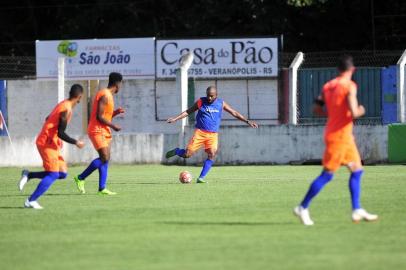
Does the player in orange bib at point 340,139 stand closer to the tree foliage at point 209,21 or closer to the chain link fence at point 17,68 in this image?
the chain link fence at point 17,68

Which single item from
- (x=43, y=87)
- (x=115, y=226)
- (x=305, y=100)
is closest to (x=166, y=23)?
(x=43, y=87)

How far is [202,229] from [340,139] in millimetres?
2005

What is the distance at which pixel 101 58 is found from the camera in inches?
1499

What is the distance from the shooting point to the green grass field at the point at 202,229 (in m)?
10.2

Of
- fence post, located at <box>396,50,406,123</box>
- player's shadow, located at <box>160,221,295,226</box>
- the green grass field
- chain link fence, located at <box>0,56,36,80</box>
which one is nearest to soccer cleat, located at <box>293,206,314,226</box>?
the green grass field

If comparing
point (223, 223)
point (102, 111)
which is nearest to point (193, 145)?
point (102, 111)

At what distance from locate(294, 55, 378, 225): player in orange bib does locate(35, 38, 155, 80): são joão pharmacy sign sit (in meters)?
24.6

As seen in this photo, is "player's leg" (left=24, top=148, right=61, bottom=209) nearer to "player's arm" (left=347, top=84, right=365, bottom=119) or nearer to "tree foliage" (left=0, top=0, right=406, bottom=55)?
"player's arm" (left=347, top=84, right=365, bottom=119)

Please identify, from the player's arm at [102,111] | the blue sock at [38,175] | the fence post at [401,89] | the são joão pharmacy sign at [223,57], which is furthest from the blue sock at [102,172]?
the são joão pharmacy sign at [223,57]

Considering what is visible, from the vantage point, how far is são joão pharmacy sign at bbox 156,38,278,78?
118 feet

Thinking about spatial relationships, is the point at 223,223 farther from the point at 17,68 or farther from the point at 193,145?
the point at 17,68

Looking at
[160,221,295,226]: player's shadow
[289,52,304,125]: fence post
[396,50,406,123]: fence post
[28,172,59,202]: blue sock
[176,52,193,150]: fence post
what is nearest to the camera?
[160,221,295,226]: player's shadow

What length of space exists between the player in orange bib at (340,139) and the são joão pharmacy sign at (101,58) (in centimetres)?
2456

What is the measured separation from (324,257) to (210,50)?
88.1ft
